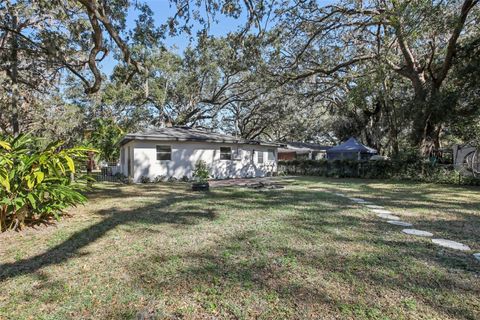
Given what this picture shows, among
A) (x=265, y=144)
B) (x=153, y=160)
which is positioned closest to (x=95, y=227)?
(x=153, y=160)

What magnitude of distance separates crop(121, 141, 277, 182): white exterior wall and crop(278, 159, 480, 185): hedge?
7.38 feet

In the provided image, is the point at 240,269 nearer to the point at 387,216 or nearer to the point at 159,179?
the point at 387,216

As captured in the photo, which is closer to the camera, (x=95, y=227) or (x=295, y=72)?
(x=95, y=227)

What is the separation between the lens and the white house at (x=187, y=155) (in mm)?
13656

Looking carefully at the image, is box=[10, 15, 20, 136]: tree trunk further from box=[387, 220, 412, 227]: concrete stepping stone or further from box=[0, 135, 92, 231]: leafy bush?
box=[387, 220, 412, 227]: concrete stepping stone

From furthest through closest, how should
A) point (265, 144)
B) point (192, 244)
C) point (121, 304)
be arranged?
1. point (265, 144)
2. point (192, 244)
3. point (121, 304)

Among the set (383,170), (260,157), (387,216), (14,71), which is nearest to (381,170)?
(383,170)

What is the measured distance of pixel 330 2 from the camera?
11898 mm

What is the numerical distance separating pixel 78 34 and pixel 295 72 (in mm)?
11170

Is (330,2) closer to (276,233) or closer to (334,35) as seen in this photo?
(334,35)

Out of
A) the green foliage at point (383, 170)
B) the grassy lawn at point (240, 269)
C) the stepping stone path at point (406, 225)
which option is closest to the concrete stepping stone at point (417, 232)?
the stepping stone path at point (406, 225)

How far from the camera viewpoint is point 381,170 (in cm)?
1499

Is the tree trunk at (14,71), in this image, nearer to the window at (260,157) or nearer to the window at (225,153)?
the window at (225,153)

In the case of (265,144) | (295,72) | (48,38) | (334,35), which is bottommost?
(265,144)
